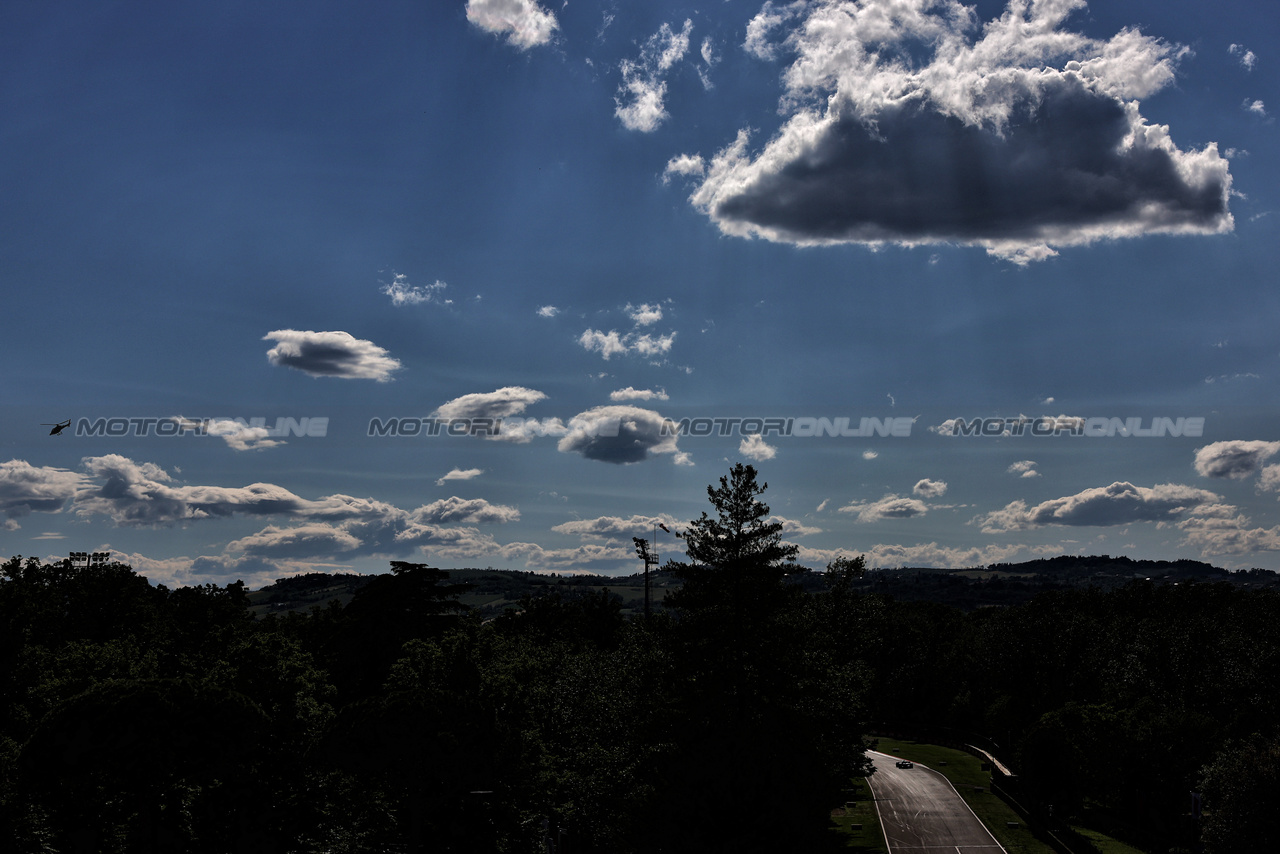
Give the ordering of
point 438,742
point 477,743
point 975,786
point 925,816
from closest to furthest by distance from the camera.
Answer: point 438,742 < point 477,743 < point 925,816 < point 975,786

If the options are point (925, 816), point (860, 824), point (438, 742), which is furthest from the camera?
point (925, 816)

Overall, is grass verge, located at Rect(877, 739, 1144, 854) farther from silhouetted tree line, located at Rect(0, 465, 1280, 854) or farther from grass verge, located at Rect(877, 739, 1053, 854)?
silhouetted tree line, located at Rect(0, 465, 1280, 854)

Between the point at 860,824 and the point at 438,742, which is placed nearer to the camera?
the point at 438,742

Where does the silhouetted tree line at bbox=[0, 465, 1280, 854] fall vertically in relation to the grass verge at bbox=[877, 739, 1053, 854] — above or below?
above

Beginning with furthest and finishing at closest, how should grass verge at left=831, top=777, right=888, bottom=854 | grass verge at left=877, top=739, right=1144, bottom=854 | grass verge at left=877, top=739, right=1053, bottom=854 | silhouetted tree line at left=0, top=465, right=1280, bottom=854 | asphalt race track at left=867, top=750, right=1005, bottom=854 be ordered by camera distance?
grass verge at left=877, top=739, right=1144, bottom=854 → grass verge at left=877, top=739, right=1053, bottom=854 → asphalt race track at left=867, top=750, right=1005, bottom=854 → grass verge at left=831, top=777, right=888, bottom=854 → silhouetted tree line at left=0, top=465, right=1280, bottom=854

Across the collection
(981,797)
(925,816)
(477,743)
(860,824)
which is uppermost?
(477,743)

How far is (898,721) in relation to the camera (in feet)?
340

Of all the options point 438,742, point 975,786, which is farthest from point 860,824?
point 438,742

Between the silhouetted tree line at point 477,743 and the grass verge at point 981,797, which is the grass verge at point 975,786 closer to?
the grass verge at point 981,797

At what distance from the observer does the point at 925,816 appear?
52438 mm

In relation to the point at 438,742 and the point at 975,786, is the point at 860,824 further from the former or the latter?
the point at 438,742

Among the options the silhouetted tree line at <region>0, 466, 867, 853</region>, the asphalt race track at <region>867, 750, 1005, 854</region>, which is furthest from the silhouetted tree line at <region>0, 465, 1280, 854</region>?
the asphalt race track at <region>867, 750, 1005, 854</region>

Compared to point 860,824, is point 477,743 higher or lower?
higher

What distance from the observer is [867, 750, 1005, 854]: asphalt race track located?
4550 cm
